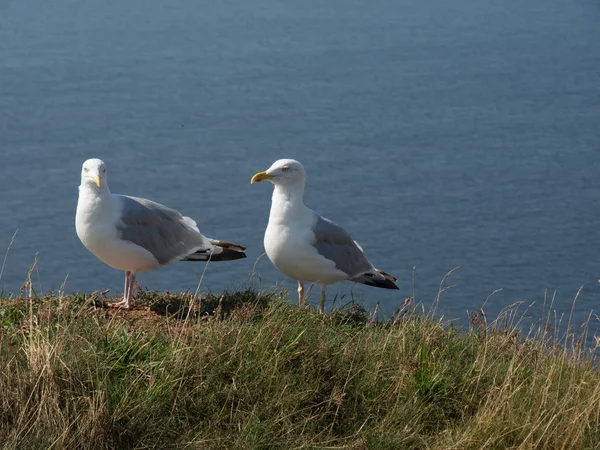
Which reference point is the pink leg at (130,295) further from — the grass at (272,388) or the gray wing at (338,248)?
the gray wing at (338,248)

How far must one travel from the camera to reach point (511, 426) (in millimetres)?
5379

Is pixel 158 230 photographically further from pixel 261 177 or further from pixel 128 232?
pixel 261 177

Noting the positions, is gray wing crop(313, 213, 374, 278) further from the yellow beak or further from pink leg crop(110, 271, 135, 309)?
pink leg crop(110, 271, 135, 309)

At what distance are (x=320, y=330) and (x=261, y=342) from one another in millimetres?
650

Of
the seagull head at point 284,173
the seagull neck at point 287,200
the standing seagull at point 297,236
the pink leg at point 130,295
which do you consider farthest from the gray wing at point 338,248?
the pink leg at point 130,295

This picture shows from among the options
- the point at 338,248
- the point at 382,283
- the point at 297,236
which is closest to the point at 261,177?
the point at 297,236

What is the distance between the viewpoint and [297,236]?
7.80 meters

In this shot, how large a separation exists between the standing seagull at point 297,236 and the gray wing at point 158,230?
0.61 meters

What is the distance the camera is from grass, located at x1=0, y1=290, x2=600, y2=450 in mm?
5203

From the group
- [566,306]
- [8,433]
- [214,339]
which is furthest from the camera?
[566,306]

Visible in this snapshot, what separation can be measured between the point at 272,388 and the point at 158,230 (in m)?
2.48

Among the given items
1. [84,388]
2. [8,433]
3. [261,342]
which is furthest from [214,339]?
[8,433]

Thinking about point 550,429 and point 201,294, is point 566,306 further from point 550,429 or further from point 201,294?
point 550,429

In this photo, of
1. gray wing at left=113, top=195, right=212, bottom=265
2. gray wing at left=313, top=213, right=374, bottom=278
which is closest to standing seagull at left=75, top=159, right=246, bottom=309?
gray wing at left=113, top=195, right=212, bottom=265
